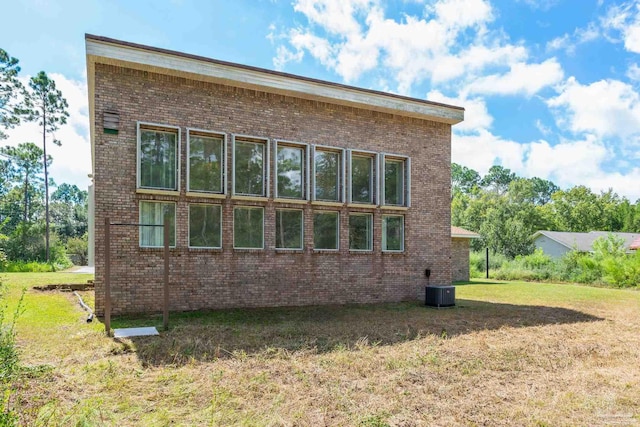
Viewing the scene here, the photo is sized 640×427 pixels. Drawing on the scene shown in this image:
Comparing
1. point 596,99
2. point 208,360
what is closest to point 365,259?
point 208,360

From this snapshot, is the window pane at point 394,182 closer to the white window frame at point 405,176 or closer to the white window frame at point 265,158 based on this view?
the white window frame at point 405,176

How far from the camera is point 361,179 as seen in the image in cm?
1209

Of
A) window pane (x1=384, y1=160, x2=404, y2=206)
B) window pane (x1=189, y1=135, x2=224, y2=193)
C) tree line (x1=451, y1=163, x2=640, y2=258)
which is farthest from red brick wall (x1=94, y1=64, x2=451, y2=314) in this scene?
tree line (x1=451, y1=163, x2=640, y2=258)

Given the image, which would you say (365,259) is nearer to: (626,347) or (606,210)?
(626,347)

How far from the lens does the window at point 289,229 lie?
10.8 metres

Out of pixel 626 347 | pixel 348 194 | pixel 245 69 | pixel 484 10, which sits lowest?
pixel 626 347

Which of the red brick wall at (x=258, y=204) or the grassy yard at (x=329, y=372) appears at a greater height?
the red brick wall at (x=258, y=204)

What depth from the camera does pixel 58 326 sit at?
758 cm

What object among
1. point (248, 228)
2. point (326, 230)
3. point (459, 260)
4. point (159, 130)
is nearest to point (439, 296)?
point (326, 230)

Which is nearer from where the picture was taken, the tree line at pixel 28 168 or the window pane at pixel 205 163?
the window pane at pixel 205 163

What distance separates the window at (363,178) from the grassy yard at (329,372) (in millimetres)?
4100

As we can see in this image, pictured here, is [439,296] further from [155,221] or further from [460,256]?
[460,256]

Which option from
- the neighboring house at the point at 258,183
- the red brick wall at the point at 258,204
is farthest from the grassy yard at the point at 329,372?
the neighboring house at the point at 258,183

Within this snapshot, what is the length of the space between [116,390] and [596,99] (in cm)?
2891
